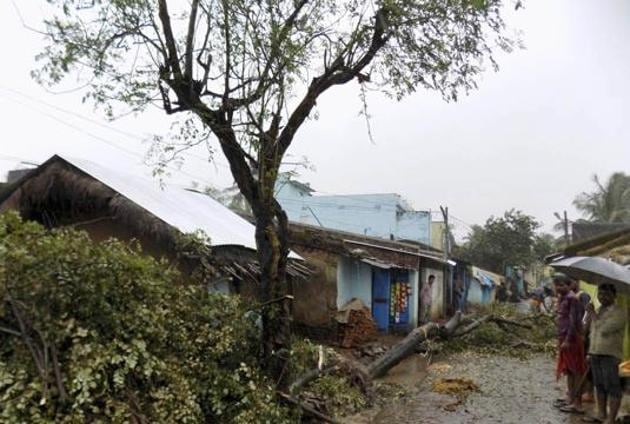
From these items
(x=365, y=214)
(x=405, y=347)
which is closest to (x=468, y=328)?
(x=405, y=347)

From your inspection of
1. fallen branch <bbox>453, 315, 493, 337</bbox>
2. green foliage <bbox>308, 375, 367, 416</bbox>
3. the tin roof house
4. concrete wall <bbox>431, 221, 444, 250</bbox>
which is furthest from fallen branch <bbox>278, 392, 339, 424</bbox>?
concrete wall <bbox>431, 221, 444, 250</bbox>

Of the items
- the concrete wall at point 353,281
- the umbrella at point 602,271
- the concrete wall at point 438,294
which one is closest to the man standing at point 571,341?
the umbrella at point 602,271

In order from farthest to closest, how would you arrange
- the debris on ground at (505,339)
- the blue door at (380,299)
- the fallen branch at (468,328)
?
the blue door at (380,299) → the fallen branch at (468,328) → the debris on ground at (505,339)

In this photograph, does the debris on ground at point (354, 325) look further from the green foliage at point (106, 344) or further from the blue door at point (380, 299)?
the green foliage at point (106, 344)

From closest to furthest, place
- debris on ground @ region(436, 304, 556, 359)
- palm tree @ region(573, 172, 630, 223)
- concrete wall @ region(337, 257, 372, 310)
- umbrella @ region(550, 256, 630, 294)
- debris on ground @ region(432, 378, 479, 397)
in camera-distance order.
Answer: umbrella @ region(550, 256, 630, 294)
debris on ground @ region(432, 378, 479, 397)
debris on ground @ region(436, 304, 556, 359)
concrete wall @ region(337, 257, 372, 310)
palm tree @ region(573, 172, 630, 223)

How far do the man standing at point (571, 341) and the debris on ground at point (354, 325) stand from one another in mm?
6880

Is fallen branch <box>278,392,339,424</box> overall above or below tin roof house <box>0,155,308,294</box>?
below

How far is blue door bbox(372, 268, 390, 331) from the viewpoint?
19219 mm

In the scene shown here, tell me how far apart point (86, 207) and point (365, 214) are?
1064 inches

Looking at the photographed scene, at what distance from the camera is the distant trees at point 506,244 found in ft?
123

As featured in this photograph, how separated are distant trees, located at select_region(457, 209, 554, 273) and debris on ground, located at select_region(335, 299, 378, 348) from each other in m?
24.9

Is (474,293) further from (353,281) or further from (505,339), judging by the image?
(505,339)

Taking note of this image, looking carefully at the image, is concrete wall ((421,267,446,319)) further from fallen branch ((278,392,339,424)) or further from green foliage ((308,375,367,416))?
fallen branch ((278,392,339,424))

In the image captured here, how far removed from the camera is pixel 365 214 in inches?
1431
